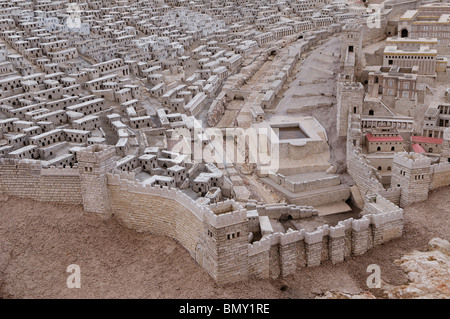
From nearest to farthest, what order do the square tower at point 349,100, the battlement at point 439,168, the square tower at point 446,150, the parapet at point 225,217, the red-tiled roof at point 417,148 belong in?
the parapet at point 225,217
the battlement at point 439,168
the square tower at point 446,150
the red-tiled roof at point 417,148
the square tower at point 349,100

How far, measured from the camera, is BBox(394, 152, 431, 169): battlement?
24797 millimetres

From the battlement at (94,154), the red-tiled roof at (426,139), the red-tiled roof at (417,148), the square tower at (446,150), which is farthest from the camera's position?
the red-tiled roof at (426,139)

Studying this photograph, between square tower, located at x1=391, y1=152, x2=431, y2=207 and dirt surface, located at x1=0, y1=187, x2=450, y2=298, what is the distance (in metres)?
1.08

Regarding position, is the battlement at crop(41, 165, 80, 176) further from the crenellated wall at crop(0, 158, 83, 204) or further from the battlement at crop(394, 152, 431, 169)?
the battlement at crop(394, 152, 431, 169)

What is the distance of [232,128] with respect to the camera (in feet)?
132

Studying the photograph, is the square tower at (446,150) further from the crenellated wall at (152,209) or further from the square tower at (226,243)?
the crenellated wall at (152,209)

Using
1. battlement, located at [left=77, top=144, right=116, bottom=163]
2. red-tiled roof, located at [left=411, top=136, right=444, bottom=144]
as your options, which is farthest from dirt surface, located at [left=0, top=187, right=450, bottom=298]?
red-tiled roof, located at [left=411, top=136, right=444, bottom=144]

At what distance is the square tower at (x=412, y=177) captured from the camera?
24891 millimetres

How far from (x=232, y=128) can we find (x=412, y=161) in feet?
58.0

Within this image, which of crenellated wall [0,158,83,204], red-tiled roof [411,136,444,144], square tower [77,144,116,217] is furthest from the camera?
red-tiled roof [411,136,444,144]

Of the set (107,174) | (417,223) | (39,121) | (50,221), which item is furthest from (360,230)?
→ (39,121)

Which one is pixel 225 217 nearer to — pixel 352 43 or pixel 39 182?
pixel 39 182

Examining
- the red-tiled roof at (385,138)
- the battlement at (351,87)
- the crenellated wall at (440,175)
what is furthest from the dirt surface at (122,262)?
the battlement at (351,87)

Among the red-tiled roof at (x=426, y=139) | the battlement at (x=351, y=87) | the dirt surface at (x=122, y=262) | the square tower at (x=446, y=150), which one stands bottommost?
the dirt surface at (x=122, y=262)
